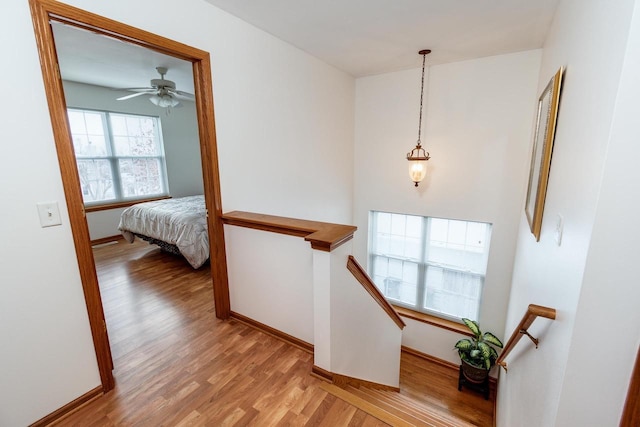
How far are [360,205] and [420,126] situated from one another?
149 centimetres

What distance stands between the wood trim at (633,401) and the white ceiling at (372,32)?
2.44 metres

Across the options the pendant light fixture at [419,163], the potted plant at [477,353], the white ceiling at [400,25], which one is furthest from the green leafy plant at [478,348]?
the white ceiling at [400,25]

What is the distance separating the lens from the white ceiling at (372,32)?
2.13 meters

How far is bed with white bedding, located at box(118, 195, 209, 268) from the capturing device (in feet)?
11.2

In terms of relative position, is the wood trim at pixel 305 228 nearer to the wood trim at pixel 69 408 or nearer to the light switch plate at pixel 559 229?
the light switch plate at pixel 559 229

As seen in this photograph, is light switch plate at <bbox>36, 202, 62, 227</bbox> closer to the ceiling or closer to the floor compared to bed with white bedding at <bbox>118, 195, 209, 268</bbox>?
closer to the ceiling

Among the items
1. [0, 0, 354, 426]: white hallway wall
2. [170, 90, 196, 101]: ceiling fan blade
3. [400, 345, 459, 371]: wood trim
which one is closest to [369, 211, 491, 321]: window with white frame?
[400, 345, 459, 371]: wood trim

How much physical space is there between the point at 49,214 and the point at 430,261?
13.7 feet

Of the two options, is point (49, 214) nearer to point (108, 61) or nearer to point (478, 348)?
point (108, 61)

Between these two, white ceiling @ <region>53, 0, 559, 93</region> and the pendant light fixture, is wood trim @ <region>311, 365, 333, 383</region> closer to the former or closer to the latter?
white ceiling @ <region>53, 0, 559, 93</region>

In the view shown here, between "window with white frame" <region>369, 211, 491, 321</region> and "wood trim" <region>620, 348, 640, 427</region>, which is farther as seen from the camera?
"window with white frame" <region>369, 211, 491, 321</region>

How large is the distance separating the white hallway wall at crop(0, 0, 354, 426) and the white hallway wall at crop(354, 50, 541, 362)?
1738 millimetres

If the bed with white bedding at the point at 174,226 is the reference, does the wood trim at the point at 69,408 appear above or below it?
below

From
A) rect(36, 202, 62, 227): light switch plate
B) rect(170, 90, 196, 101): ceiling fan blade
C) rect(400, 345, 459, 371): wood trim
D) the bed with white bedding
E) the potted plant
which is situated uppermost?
rect(170, 90, 196, 101): ceiling fan blade
